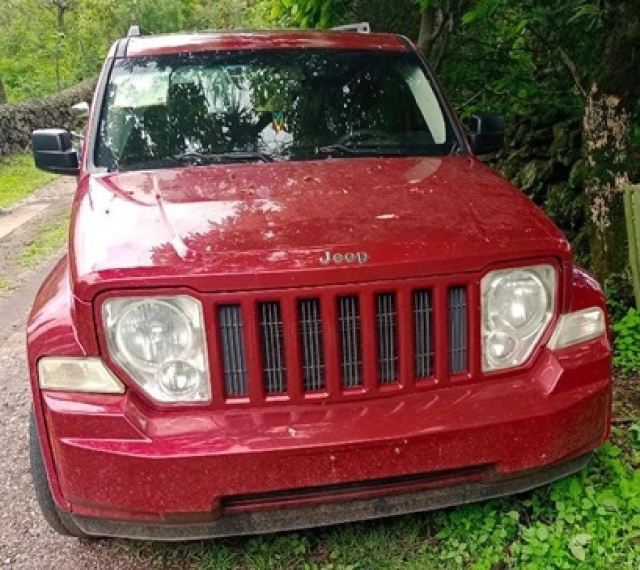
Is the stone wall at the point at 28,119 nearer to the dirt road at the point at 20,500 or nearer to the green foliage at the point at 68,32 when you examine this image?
the green foliage at the point at 68,32

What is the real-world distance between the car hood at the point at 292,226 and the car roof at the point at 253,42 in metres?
1.04

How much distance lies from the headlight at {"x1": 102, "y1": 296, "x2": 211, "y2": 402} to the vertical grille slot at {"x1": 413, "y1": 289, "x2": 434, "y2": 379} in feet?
2.27

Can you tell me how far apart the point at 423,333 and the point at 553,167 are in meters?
4.05

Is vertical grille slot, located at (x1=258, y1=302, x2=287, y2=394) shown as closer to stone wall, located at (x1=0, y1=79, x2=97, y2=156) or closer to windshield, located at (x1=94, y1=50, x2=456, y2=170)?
windshield, located at (x1=94, y1=50, x2=456, y2=170)

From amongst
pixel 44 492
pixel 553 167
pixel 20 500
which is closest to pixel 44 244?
pixel 553 167

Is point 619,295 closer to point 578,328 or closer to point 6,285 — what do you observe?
point 578,328

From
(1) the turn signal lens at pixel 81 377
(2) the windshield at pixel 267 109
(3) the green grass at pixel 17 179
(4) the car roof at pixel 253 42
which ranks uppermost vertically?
(4) the car roof at pixel 253 42

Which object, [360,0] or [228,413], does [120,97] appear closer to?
[228,413]

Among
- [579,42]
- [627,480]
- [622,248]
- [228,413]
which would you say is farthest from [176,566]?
[579,42]

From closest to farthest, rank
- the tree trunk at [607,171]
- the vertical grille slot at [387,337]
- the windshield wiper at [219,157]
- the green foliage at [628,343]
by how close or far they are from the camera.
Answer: the vertical grille slot at [387,337]
the windshield wiper at [219,157]
the green foliage at [628,343]
the tree trunk at [607,171]

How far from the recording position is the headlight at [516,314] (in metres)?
2.55

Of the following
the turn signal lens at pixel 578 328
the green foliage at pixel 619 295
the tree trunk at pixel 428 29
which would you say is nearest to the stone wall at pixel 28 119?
the tree trunk at pixel 428 29

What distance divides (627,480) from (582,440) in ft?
Result: 1.53

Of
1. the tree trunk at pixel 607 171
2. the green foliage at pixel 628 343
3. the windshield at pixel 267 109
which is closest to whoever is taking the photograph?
the windshield at pixel 267 109
